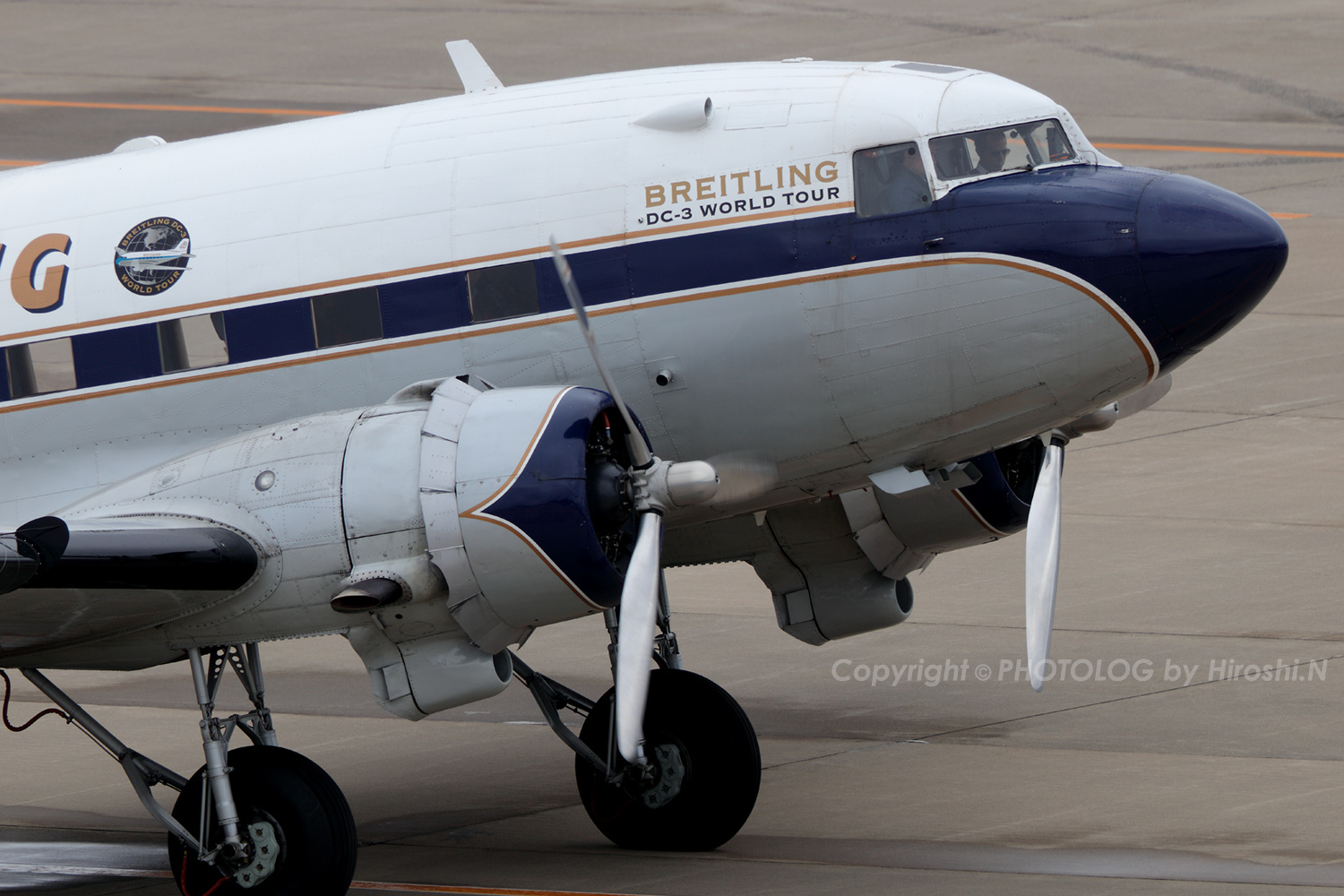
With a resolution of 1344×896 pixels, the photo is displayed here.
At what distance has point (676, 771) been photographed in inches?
596

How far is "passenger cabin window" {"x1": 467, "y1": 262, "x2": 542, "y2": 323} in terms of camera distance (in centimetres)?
1403

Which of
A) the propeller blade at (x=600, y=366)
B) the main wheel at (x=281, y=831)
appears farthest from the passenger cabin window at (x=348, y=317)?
the main wheel at (x=281, y=831)

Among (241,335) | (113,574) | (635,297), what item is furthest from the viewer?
(241,335)

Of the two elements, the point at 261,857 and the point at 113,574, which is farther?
the point at 261,857

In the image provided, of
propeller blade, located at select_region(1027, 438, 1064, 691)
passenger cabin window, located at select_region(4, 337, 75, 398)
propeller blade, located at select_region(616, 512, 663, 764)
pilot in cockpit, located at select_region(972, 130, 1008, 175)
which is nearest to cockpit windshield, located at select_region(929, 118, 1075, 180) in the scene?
pilot in cockpit, located at select_region(972, 130, 1008, 175)

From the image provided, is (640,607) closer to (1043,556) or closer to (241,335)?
(1043,556)

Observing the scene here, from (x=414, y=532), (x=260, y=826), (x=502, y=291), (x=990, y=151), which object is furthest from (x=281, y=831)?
(x=990, y=151)

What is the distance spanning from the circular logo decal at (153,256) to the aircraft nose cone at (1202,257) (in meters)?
6.40

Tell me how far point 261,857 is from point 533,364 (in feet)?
11.8

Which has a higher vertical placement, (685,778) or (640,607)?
(640,607)

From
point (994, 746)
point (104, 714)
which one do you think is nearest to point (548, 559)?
point (994, 746)

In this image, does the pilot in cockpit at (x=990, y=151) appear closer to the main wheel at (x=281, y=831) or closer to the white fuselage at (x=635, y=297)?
the white fuselage at (x=635, y=297)

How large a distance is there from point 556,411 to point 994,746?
612cm

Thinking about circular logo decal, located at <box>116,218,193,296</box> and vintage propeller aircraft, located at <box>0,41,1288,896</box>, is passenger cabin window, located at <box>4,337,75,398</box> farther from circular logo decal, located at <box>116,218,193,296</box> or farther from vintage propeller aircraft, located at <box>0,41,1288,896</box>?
circular logo decal, located at <box>116,218,193,296</box>
